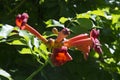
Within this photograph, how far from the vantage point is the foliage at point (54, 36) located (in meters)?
3.01

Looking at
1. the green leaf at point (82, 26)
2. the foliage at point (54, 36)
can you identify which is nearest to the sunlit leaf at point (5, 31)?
the foliage at point (54, 36)

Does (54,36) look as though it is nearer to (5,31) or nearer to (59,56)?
(5,31)

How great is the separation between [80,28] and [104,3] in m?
1.21

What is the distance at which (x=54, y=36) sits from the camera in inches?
142

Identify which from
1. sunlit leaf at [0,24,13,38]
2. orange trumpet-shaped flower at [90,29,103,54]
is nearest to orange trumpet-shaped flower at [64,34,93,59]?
orange trumpet-shaped flower at [90,29,103,54]

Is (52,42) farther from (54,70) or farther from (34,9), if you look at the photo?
(34,9)

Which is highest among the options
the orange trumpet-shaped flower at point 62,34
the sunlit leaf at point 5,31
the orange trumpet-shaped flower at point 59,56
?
the sunlit leaf at point 5,31

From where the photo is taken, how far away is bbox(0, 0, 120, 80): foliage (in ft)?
9.89

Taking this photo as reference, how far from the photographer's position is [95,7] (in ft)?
15.1

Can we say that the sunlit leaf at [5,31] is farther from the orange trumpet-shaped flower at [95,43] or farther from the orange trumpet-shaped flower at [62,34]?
the orange trumpet-shaped flower at [95,43]

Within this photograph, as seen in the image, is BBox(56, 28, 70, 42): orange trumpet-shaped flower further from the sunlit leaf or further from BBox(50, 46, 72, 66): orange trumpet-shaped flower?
the sunlit leaf

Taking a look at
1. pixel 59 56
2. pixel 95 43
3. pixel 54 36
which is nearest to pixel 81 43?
pixel 95 43

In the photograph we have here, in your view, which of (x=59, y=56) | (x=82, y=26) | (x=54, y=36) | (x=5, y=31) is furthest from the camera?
(x=54, y=36)

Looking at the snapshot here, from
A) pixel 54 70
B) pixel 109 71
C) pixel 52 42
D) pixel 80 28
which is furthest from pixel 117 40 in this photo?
pixel 52 42
